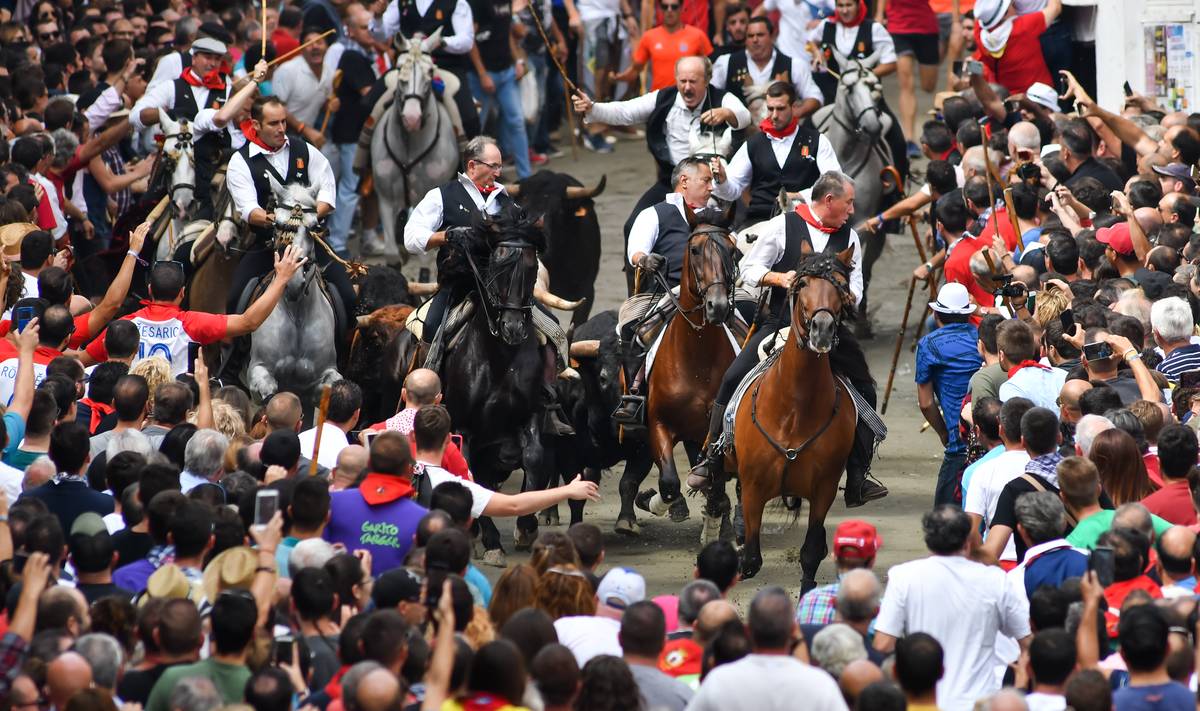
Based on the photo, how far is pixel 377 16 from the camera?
2228 cm

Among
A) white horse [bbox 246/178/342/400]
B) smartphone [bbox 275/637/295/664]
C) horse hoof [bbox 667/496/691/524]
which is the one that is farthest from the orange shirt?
smartphone [bbox 275/637/295/664]

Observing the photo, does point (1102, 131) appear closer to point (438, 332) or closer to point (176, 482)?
point (438, 332)

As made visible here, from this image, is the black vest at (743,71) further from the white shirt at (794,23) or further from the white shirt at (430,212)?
the white shirt at (430,212)

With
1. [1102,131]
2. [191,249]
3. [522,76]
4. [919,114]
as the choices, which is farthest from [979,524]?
[919,114]

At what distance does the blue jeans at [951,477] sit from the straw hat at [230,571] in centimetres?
570

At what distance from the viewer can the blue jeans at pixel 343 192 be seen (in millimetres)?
20406

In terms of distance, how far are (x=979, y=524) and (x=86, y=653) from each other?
488 cm

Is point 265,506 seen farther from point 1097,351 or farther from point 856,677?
point 1097,351

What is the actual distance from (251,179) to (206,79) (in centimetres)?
A: 350

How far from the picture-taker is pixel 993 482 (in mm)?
9500

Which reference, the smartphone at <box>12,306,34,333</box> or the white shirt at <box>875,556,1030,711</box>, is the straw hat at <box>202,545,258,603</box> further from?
the smartphone at <box>12,306,34,333</box>

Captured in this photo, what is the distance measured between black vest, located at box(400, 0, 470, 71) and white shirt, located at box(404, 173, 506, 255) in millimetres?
7305

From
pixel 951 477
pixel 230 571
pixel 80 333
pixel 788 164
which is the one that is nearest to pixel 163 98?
pixel 80 333

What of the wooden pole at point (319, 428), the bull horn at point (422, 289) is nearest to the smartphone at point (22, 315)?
the wooden pole at point (319, 428)
